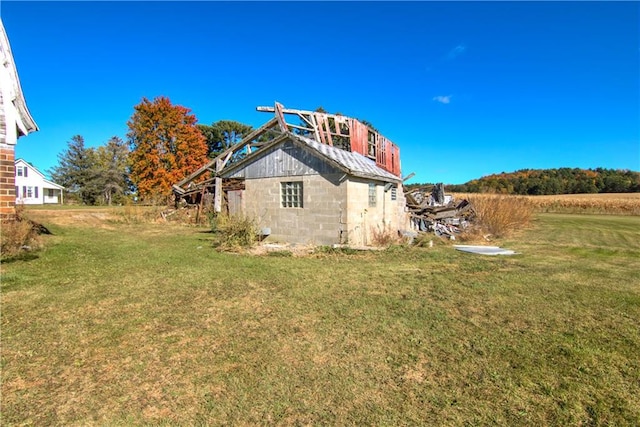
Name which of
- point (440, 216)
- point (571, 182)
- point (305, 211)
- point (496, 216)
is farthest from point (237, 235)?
point (571, 182)

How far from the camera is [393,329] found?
4109 mm

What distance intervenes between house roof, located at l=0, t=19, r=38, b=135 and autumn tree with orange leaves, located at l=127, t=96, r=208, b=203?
90.2 ft

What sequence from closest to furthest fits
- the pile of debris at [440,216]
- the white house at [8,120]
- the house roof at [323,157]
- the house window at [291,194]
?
1. the white house at [8,120]
2. the house roof at [323,157]
3. the house window at [291,194]
4. the pile of debris at [440,216]

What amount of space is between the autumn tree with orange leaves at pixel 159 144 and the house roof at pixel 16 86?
27.5 meters

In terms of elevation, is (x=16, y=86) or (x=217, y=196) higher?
(x=16, y=86)

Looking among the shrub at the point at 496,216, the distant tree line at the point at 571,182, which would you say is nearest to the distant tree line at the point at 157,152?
the shrub at the point at 496,216

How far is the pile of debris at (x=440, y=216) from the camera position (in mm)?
16422

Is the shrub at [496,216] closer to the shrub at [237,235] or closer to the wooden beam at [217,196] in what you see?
the shrub at [237,235]

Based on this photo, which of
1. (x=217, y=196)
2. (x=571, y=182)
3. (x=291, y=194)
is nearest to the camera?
(x=291, y=194)

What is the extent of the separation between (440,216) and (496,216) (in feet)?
9.51

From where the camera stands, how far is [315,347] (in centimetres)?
360

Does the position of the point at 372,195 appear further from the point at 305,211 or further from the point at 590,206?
the point at 590,206

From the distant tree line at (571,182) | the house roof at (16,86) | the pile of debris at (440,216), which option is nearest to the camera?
the house roof at (16,86)

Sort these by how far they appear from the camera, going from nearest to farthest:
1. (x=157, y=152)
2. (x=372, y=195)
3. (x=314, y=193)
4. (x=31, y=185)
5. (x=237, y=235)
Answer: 1. (x=237, y=235)
2. (x=314, y=193)
3. (x=372, y=195)
4. (x=157, y=152)
5. (x=31, y=185)
